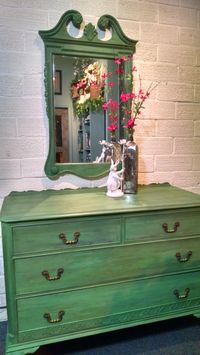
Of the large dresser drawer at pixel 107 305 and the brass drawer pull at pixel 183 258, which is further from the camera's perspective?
the brass drawer pull at pixel 183 258

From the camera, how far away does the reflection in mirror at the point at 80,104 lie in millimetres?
1906

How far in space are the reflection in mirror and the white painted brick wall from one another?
4.2 inches

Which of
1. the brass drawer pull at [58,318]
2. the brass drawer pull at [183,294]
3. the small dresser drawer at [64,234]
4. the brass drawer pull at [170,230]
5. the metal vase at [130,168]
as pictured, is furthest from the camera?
the metal vase at [130,168]

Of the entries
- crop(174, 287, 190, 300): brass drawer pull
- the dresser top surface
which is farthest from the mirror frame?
crop(174, 287, 190, 300): brass drawer pull

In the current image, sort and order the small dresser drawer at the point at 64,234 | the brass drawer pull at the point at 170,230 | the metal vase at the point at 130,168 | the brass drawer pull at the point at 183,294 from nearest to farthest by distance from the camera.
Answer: the small dresser drawer at the point at 64,234, the brass drawer pull at the point at 170,230, the brass drawer pull at the point at 183,294, the metal vase at the point at 130,168

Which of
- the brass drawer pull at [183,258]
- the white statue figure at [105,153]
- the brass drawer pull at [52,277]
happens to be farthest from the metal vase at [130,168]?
the brass drawer pull at [52,277]

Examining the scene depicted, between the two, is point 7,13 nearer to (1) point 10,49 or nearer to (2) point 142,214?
(1) point 10,49

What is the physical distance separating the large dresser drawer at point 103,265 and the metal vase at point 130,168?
41cm

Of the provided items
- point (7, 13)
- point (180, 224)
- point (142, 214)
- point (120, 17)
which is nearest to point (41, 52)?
point (7, 13)

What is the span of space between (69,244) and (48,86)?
1.02 metres

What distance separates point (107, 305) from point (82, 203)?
0.59 m

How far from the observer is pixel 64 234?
A: 1.50m

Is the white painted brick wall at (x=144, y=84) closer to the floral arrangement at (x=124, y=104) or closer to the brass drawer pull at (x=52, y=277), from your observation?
the floral arrangement at (x=124, y=104)

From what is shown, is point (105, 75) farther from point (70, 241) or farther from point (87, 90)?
point (70, 241)
